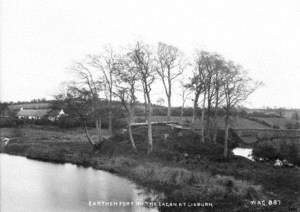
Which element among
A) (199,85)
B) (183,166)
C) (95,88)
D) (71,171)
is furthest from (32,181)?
(199,85)

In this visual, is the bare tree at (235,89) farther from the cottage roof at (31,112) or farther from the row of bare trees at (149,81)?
the cottage roof at (31,112)

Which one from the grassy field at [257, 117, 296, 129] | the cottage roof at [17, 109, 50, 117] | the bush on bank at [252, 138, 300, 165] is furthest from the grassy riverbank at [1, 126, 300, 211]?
the cottage roof at [17, 109, 50, 117]

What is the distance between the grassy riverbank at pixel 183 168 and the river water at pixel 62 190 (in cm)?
181

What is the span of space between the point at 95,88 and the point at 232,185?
23.5m

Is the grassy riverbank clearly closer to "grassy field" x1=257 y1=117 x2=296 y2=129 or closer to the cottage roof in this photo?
"grassy field" x1=257 y1=117 x2=296 y2=129

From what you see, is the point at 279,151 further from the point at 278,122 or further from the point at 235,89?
the point at 278,122

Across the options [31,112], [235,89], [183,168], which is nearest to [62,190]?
[183,168]

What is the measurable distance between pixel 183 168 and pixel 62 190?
8.81 m

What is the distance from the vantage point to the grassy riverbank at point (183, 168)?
16781 mm

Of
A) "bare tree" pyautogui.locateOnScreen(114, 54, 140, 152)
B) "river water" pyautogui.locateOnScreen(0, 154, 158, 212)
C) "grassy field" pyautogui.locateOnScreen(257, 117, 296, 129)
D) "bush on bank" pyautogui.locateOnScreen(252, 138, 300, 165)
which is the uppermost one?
"bare tree" pyautogui.locateOnScreen(114, 54, 140, 152)

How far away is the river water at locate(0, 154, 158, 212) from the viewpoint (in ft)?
55.9

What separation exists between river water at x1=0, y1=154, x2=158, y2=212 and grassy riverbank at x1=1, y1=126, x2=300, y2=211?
1.81 m

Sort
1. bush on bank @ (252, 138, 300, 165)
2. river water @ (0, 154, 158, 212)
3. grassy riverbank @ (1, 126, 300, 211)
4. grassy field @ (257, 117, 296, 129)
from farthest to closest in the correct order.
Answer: grassy field @ (257, 117, 296, 129) → bush on bank @ (252, 138, 300, 165) → river water @ (0, 154, 158, 212) → grassy riverbank @ (1, 126, 300, 211)

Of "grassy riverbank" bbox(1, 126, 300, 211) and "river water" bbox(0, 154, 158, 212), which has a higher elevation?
"grassy riverbank" bbox(1, 126, 300, 211)
